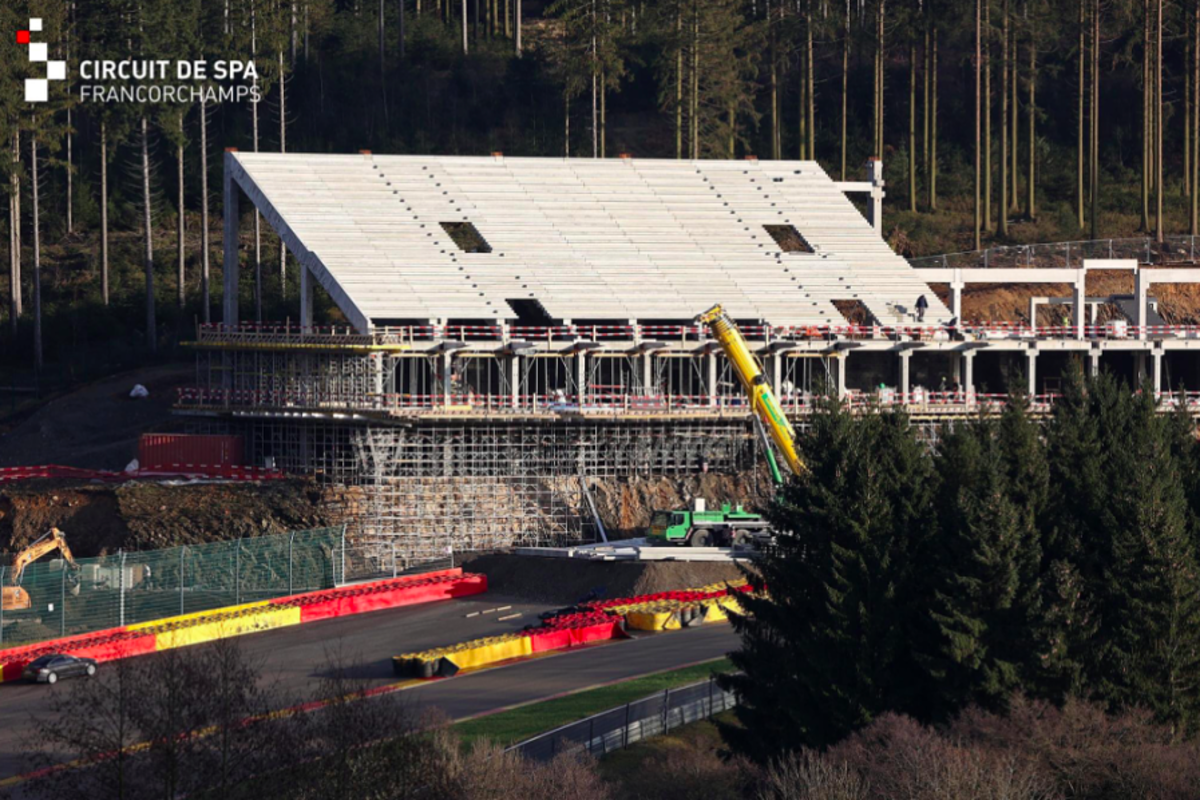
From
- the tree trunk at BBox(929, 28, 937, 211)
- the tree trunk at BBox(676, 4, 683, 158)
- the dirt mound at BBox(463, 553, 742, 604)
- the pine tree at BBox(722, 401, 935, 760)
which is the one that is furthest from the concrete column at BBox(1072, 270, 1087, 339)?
the pine tree at BBox(722, 401, 935, 760)

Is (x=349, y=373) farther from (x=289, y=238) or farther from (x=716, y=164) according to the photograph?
(x=716, y=164)

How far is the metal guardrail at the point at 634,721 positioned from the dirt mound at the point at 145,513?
2280cm

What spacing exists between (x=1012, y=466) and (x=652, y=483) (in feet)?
88.4

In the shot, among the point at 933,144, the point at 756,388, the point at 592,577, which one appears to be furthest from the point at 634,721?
the point at 933,144

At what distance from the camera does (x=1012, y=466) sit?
4659 centimetres

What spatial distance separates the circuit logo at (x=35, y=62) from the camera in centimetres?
8750

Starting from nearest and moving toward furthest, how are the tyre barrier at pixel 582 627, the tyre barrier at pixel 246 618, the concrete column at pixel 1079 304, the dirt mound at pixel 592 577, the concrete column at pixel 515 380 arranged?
the tyre barrier at pixel 246 618
the tyre barrier at pixel 582 627
the dirt mound at pixel 592 577
the concrete column at pixel 515 380
the concrete column at pixel 1079 304

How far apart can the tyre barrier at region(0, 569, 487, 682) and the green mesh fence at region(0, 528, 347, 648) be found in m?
0.44

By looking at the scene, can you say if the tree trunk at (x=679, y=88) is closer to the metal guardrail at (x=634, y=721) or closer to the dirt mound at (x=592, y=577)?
the dirt mound at (x=592, y=577)

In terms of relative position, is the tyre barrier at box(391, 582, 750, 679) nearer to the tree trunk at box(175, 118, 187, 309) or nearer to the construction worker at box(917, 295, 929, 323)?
the construction worker at box(917, 295, 929, 323)

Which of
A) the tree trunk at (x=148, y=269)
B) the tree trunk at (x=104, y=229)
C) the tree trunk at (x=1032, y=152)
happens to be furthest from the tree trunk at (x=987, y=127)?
the tree trunk at (x=104, y=229)

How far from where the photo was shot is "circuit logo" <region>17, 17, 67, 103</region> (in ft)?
287

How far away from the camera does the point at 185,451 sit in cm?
7206

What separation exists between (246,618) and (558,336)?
21844 millimetres
